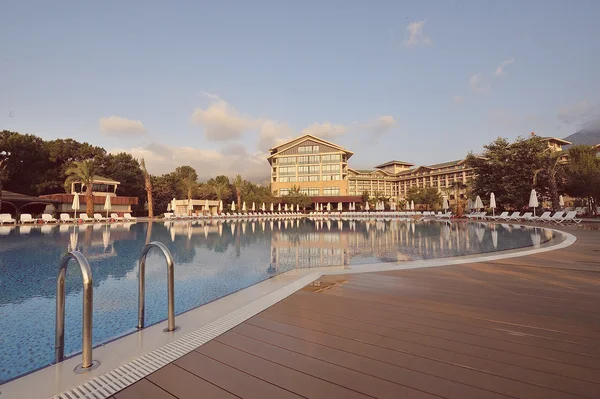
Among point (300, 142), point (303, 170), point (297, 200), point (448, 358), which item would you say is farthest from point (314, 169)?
point (448, 358)

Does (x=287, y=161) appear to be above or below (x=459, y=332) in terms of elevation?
above

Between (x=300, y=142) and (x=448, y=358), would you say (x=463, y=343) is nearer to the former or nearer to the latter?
(x=448, y=358)

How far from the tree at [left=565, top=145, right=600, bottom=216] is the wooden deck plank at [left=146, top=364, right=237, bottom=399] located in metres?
33.1

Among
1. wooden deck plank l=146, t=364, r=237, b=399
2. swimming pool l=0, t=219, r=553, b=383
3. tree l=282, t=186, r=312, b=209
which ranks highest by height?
tree l=282, t=186, r=312, b=209

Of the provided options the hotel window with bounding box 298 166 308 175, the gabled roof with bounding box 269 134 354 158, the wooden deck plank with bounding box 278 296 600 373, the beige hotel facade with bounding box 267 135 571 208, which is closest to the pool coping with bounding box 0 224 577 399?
the wooden deck plank with bounding box 278 296 600 373

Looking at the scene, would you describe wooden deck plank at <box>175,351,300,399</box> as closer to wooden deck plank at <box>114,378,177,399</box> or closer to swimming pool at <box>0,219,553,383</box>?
wooden deck plank at <box>114,378,177,399</box>

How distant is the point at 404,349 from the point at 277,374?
0.95 meters

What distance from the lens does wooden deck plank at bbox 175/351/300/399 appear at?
5.67 ft

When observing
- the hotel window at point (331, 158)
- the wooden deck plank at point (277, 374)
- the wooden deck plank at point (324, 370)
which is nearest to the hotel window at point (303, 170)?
the hotel window at point (331, 158)

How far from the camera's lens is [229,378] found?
74.9 inches

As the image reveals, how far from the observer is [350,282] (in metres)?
4.49

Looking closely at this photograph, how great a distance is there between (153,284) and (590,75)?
38.1 meters

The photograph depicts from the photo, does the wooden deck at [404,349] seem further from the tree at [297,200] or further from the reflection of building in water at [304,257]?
the tree at [297,200]

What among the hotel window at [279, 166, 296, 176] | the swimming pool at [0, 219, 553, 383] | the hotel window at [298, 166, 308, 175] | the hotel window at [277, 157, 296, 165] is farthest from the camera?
the hotel window at [277, 157, 296, 165]
